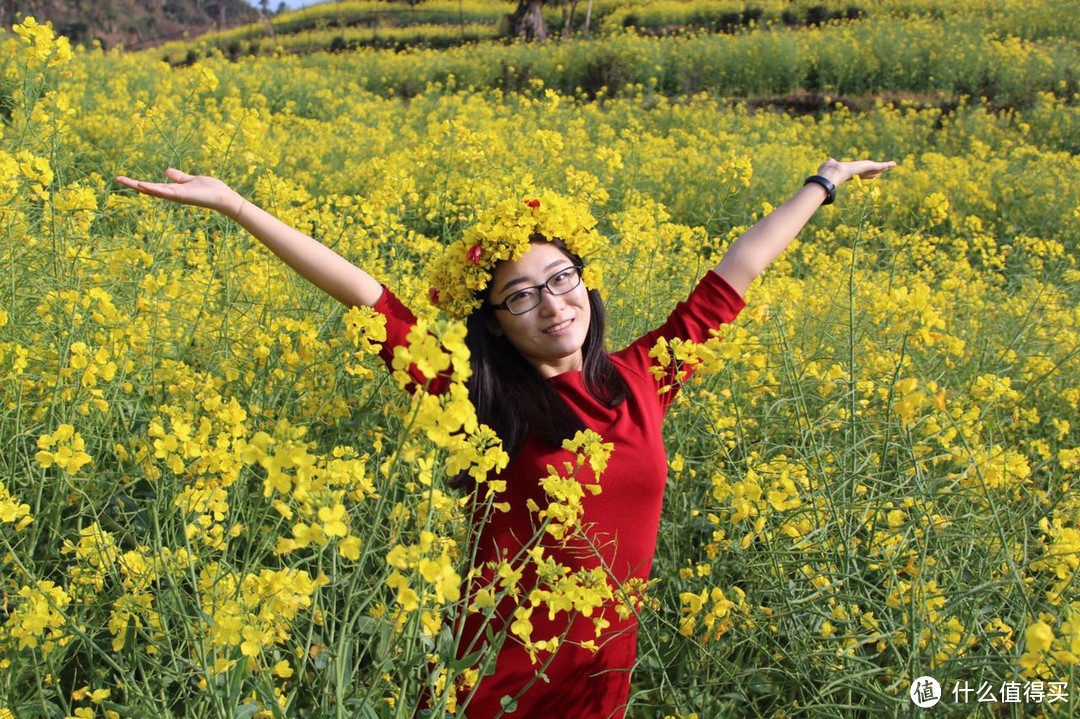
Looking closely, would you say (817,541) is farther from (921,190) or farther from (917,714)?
(921,190)

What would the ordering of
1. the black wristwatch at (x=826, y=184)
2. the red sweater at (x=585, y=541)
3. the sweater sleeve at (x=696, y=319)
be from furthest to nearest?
the black wristwatch at (x=826, y=184) < the sweater sleeve at (x=696, y=319) < the red sweater at (x=585, y=541)

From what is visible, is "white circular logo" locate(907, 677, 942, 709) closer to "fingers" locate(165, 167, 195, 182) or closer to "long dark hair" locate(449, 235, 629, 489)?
"long dark hair" locate(449, 235, 629, 489)

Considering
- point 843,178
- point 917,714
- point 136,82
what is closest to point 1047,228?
point 843,178

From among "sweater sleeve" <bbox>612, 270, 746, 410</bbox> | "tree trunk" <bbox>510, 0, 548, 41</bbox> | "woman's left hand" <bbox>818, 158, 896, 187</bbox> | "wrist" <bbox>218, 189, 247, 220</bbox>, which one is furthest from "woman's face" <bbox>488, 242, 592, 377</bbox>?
"tree trunk" <bbox>510, 0, 548, 41</bbox>

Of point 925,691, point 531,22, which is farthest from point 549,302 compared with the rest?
point 531,22

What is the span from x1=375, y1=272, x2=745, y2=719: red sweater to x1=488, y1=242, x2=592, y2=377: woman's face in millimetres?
79

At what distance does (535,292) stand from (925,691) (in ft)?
3.56

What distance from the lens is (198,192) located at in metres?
1.89

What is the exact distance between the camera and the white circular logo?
128 cm

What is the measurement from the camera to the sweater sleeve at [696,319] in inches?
81.4

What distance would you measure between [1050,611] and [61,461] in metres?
1.84

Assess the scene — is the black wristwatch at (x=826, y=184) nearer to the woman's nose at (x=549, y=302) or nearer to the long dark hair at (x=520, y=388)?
the long dark hair at (x=520, y=388)

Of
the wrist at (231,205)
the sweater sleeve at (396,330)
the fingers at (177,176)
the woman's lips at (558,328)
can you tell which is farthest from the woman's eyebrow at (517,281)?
the fingers at (177,176)

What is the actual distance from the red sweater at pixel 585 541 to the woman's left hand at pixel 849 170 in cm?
83
